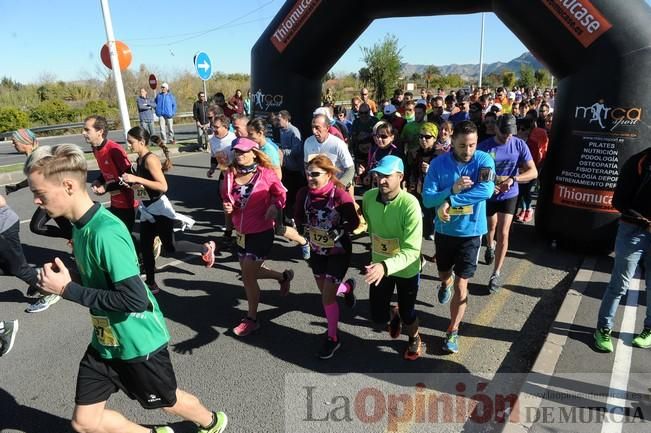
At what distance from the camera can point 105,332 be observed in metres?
2.26

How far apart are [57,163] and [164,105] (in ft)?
46.4

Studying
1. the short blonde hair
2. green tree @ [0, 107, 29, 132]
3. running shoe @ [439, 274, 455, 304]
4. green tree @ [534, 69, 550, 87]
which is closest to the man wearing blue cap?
running shoe @ [439, 274, 455, 304]

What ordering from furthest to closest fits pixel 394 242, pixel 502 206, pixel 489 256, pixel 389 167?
pixel 489 256
pixel 502 206
pixel 394 242
pixel 389 167

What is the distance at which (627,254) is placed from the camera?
11.3 feet

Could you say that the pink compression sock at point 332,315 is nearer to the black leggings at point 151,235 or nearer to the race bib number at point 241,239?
the race bib number at point 241,239

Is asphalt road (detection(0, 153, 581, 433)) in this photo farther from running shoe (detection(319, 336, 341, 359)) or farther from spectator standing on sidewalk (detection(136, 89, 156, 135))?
spectator standing on sidewalk (detection(136, 89, 156, 135))

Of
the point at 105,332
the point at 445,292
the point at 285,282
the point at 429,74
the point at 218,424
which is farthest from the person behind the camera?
the point at 429,74

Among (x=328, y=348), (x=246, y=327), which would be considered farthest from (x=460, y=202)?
(x=246, y=327)

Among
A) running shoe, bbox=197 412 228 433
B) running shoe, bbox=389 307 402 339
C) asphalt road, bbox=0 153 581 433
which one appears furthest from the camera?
running shoe, bbox=389 307 402 339

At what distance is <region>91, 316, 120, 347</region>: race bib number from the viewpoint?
224cm

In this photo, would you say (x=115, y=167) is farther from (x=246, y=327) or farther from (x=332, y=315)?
(x=332, y=315)

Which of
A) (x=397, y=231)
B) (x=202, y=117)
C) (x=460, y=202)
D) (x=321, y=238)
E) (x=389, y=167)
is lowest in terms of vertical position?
(x=321, y=238)

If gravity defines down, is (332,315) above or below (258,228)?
below

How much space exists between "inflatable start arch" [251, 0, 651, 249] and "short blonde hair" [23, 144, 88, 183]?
5.57m
